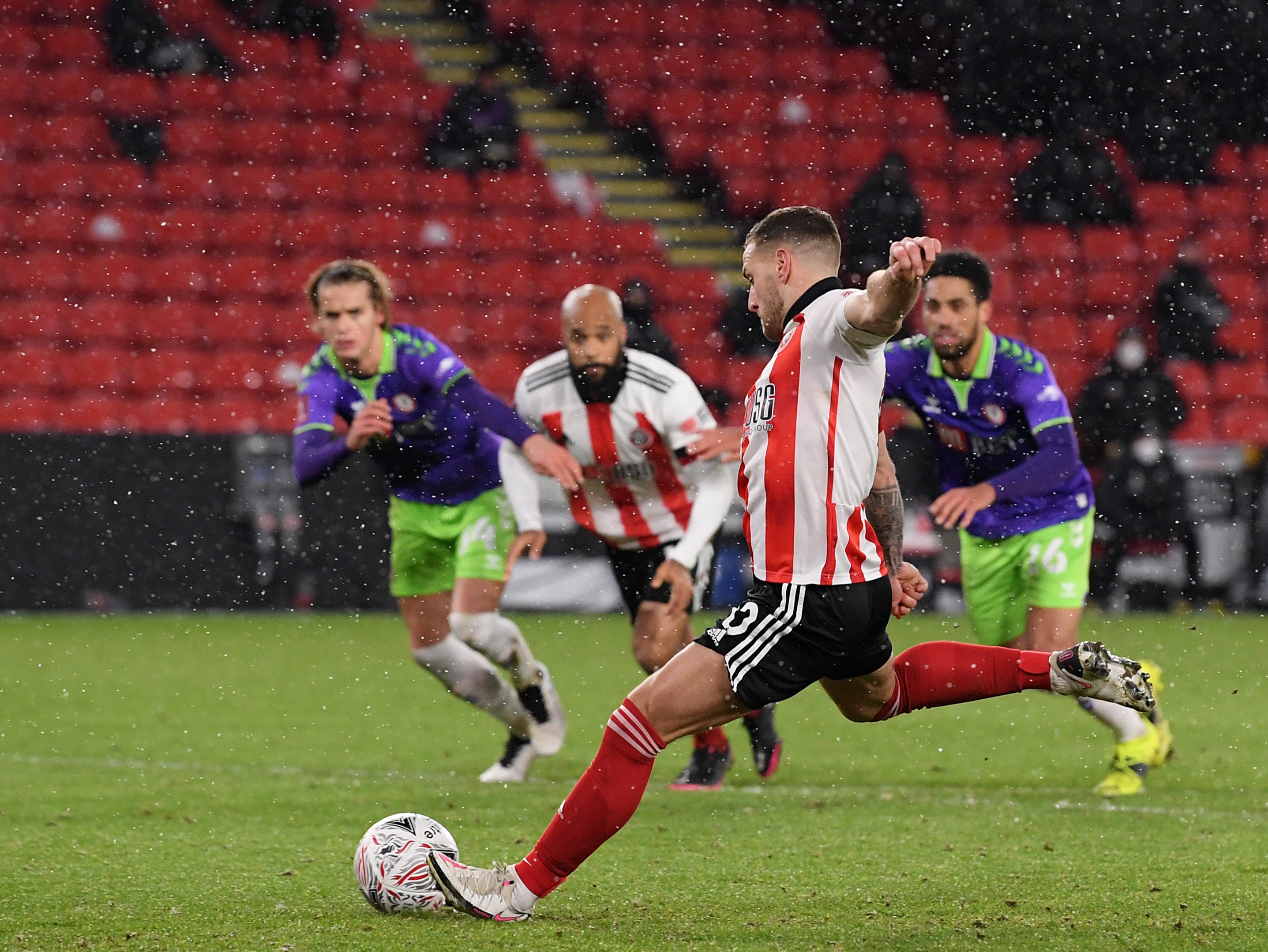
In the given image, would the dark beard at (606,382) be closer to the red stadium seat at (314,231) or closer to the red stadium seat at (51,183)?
the red stadium seat at (314,231)

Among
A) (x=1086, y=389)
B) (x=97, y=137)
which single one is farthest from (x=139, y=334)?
(x=1086, y=389)

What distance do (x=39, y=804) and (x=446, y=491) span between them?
2.09 m

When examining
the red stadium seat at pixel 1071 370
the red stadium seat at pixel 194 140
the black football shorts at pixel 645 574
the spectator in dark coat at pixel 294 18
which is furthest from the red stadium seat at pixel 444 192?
the black football shorts at pixel 645 574

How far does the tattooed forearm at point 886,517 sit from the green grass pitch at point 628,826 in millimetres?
922

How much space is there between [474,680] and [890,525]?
9.58ft

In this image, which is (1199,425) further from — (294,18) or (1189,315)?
(294,18)

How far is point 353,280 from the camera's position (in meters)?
6.72

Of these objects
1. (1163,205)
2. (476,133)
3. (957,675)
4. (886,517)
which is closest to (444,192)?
(476,133)

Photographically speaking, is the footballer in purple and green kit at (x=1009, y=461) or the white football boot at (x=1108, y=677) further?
the footballer in purple and green kit at (x=1009, y=461)

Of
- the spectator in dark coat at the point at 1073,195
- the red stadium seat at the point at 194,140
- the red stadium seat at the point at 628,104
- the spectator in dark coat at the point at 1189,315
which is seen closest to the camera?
the spectator in dark coat at the point at 1189,315

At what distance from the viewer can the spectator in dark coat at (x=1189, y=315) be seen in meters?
16.3

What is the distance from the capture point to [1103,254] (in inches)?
681

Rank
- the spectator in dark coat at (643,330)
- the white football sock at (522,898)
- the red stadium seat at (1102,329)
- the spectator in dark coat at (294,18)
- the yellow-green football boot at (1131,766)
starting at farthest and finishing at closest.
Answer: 1. the spectator in dark coat at (294,18)
2. the red stadium seat at (1102,329)
3. the spectator in dark coat at (643,330)
4. the yellow-green football boot at (1131,766)
5. the white football sock at (522,898)

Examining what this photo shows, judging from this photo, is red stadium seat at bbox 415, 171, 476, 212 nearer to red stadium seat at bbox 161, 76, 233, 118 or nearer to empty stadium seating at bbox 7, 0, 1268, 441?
empty stadium seating at bbox 7, 0, 1268, 441
